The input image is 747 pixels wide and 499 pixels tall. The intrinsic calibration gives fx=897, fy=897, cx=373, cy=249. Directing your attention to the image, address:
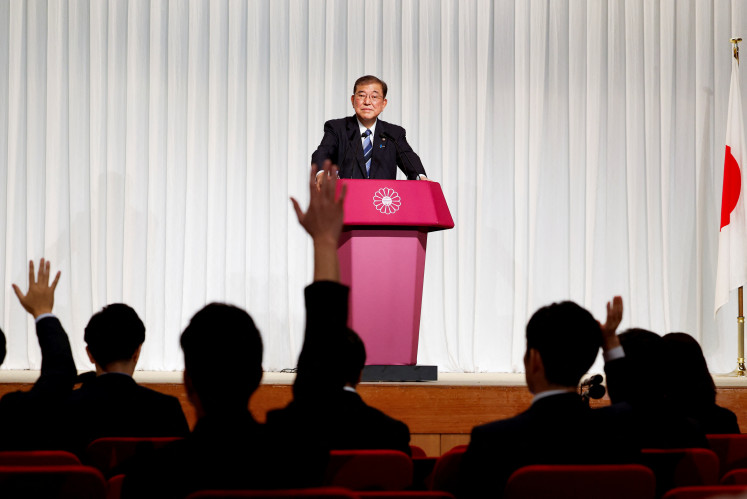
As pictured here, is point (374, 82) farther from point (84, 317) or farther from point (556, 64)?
point (84, 317)

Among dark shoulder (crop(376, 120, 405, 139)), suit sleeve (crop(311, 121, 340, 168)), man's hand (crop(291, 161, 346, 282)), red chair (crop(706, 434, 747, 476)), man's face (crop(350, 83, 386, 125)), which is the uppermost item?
man's face (crop(350, 83, 386, 125))

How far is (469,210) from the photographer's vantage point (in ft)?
25.7

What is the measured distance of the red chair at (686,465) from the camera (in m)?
2.23

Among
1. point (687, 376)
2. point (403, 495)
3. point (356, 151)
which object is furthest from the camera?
point (356, 151)

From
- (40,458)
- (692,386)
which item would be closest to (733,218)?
(692,386)

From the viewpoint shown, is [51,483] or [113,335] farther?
[113,335]

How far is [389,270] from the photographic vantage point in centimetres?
490

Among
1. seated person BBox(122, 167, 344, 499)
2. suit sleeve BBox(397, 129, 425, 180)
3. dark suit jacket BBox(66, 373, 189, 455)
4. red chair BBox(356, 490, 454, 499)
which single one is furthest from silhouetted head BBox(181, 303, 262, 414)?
suit sleeve BBox(397, 129, 425, 180)

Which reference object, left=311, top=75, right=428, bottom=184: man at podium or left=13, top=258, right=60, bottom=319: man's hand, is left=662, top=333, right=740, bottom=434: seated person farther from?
left=311, top=75, right=428, bottom=184: man at podium

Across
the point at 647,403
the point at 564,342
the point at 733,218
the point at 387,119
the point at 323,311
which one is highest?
the point at 387,119

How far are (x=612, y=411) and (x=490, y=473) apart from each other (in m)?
0.63

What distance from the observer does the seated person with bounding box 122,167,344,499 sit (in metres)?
1.51

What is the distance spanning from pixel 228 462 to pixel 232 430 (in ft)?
0.18

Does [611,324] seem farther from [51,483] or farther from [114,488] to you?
[51,483]
